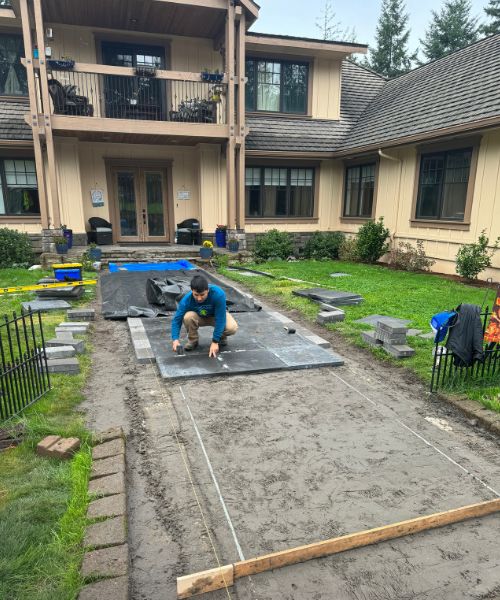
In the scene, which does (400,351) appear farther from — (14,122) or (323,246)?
(14,122)

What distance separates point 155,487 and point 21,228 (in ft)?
39.6

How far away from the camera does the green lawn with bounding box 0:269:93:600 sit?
214 cm

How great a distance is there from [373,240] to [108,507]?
11.5 meters

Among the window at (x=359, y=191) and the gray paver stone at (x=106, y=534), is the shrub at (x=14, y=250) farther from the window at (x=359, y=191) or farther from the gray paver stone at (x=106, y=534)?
the gray paver stone at (x=106, y=534)

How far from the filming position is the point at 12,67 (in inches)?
495

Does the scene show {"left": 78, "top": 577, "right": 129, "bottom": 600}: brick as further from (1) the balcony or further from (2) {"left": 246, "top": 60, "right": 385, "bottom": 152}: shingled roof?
(2) {"left": 246, "top": 60, "right": 385, "bottom": 152}: shingled roof

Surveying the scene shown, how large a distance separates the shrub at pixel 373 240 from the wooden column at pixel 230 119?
395cm

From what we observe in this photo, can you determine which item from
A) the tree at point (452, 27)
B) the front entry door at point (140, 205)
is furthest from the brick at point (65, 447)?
the tree at point (452, 27)

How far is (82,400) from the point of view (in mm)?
4141

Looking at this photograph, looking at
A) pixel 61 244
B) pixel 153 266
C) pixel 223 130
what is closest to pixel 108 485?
pixel 153 266

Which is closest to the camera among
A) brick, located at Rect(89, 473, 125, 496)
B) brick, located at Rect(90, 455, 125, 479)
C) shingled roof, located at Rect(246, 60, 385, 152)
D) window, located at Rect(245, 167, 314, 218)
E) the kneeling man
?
brick, located at Rect(89, 473, 125, 496)

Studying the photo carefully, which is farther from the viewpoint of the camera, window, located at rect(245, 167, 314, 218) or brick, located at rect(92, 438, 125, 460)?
window, located at rect(245, 167, 314, 218)

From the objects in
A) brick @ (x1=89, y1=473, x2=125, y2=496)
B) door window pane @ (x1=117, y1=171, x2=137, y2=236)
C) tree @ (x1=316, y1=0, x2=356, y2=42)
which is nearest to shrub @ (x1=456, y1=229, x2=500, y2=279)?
brick @ (x1=89, y1=473, x2=125, y2=496)

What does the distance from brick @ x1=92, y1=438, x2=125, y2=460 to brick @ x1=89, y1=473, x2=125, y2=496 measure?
276 millimetres
